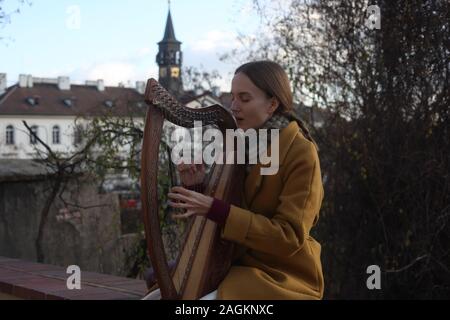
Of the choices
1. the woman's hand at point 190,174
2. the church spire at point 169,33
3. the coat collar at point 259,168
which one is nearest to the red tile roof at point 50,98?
the church spire at point 169,33

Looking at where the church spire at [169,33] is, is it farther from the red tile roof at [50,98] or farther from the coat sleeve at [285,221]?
the coat sleeve at [285,221]

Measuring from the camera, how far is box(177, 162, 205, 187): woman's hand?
2.51 m

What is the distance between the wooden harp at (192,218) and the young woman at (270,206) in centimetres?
5

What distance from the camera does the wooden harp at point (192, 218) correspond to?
218cm

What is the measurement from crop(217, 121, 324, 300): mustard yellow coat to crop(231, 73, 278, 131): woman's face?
0.11m

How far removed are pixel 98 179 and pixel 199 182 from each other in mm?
5451

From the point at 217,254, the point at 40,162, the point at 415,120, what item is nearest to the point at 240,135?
the point at 217,254

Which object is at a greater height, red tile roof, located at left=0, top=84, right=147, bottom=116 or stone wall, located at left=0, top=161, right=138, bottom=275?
red tile roof, located at left=0, top=84, right=147, bottom=116

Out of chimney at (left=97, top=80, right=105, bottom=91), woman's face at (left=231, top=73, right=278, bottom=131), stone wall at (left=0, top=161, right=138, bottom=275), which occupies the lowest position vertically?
stone wall at (left=0, top=161, right=138, bottom=275)

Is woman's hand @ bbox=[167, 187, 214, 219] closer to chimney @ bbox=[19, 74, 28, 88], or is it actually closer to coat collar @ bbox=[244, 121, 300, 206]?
coat collar @ bbox=[244, 121, 300, 206]

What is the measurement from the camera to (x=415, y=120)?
6086 mm

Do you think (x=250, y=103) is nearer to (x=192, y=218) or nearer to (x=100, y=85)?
(x=192, y=218)

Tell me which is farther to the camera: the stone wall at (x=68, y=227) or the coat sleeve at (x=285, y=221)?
the stone wall at (x=68, y=227)

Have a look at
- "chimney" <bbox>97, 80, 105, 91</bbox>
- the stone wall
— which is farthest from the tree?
"chimney" <bbox>97, 80, 105, 91</bbox>
